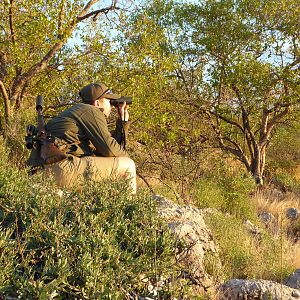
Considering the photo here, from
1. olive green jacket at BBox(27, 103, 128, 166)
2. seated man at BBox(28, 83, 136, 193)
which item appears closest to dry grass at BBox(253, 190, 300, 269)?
seated man at BBox(28, 83, 136, 193)

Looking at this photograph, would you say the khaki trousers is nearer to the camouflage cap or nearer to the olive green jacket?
the olive green jacket

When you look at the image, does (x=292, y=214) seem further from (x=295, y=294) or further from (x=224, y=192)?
(x=295, y=294)

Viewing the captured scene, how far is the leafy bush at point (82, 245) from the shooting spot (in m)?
2.09

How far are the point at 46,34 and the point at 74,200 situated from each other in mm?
6331

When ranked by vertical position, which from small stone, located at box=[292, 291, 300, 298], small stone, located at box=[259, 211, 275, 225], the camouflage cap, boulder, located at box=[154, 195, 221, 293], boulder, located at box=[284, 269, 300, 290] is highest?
Result: the camouflage cap

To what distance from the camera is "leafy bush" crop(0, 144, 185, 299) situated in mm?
2092

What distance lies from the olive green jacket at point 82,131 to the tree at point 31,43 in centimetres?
365

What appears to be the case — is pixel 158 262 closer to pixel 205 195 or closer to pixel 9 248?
pixel 9 248

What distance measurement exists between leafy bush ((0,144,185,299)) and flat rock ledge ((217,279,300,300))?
0.88 m

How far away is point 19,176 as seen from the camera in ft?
12.0

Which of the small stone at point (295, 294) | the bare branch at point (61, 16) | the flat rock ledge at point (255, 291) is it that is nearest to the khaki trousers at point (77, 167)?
the flat rock ledge at point (255, 291)

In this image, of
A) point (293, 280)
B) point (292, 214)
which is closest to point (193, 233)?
point (293, 280)

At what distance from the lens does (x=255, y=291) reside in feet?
11.0

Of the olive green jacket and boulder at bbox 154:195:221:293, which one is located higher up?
the olive green jacket
